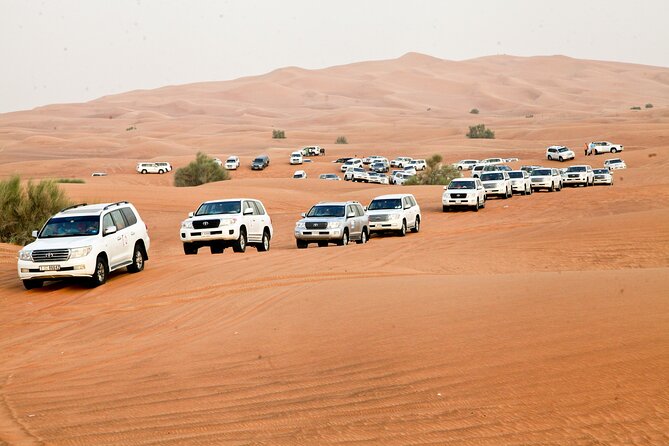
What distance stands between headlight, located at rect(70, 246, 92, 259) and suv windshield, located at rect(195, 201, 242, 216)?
7.06 metres

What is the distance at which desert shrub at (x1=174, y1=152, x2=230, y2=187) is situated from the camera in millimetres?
62125

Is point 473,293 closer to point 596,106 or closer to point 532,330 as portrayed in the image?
point 532,330

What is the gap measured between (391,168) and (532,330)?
66805 mm

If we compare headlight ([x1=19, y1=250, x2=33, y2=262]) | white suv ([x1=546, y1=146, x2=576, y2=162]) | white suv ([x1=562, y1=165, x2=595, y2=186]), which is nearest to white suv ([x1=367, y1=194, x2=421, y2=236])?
headlight ([x1=19, y1=250, x2=33, y2=262])

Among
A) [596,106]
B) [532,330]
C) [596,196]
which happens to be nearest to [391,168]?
[596,196]

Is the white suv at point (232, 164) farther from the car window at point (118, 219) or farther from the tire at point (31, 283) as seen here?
the tire at point (31, 283)

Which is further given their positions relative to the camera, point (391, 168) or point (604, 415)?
point (391, 168)

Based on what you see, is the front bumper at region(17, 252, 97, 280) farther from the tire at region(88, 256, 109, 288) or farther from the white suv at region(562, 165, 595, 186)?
the white suv at region(562, 165, 595, 186)

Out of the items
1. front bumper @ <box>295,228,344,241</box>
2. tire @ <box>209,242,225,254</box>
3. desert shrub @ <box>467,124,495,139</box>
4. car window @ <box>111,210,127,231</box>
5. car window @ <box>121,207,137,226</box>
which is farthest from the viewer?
desert shrub @ <box>467,124,495,139</box>

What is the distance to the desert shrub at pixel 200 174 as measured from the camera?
6212 centimetres

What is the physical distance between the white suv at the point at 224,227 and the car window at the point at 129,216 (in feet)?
11.2

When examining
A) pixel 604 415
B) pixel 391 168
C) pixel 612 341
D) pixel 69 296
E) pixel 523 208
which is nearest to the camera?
pixel 604 415

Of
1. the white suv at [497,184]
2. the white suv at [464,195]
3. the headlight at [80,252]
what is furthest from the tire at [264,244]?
the white suv at [497,184]

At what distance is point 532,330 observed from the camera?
10141 mm
